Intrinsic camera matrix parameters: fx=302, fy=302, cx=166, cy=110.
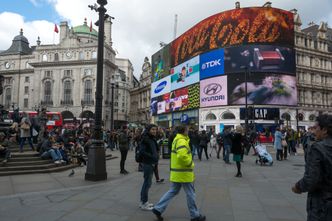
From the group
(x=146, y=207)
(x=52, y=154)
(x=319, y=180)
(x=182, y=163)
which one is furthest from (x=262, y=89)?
(x=319, y=180)

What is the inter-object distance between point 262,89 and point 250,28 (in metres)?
9.59

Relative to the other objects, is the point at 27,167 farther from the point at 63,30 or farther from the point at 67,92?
the point at 63,30

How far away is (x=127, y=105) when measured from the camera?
90.8 meters

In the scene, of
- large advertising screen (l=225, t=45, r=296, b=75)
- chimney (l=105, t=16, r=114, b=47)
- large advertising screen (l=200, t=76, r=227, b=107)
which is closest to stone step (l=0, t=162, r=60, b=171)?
large advertising screen (l=200, t=76, r=227, b=107)

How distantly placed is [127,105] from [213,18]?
154 feet

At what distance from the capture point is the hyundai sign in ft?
207

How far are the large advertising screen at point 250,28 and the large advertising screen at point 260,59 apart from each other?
0.99m

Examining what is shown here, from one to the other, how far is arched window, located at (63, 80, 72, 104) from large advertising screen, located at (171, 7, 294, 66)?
121 ft

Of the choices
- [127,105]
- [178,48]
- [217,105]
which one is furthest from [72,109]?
[217,105]

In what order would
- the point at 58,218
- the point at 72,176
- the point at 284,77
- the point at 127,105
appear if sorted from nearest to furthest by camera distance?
1. the point at 58,218
2. the point at 72,176
3. the point at 284,77
4. the point at 127,105

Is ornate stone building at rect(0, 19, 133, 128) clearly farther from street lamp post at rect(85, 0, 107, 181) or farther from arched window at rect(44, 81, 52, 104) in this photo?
street lamp post at rect(85, 0, 107, 181)

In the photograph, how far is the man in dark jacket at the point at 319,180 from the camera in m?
2.84

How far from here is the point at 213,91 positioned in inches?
1911

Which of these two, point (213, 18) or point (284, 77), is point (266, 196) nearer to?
point (284, 77)
